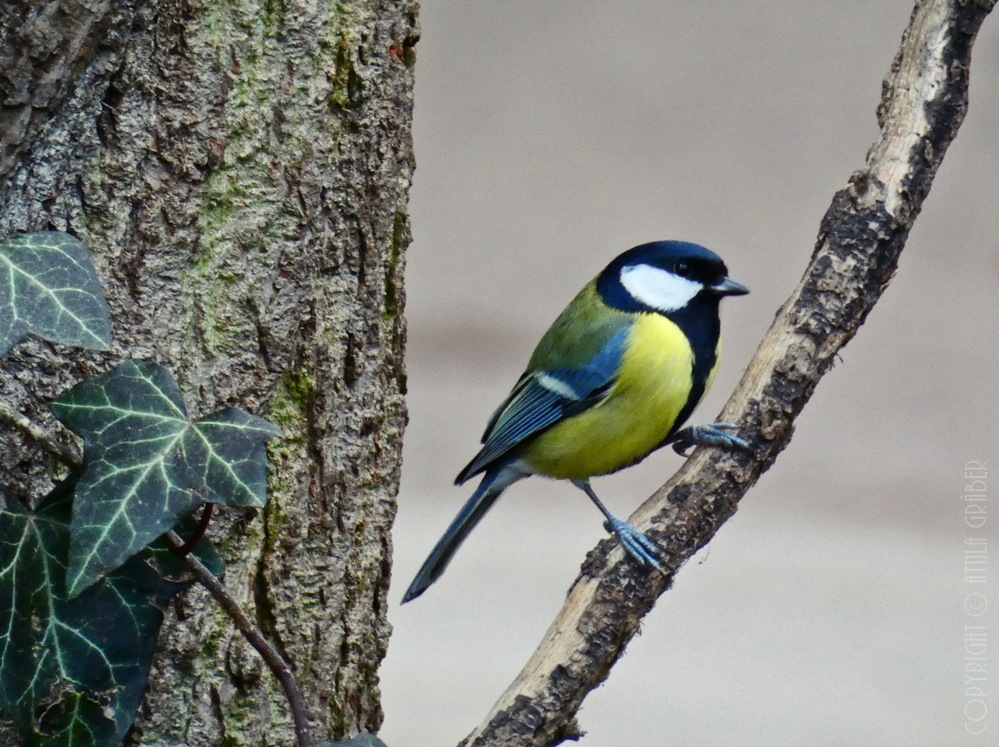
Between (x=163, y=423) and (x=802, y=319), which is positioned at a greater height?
(x=802, y=319)

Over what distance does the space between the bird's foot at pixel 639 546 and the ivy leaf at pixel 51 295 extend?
1.88 feet

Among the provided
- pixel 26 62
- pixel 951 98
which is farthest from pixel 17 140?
pixel 951 98

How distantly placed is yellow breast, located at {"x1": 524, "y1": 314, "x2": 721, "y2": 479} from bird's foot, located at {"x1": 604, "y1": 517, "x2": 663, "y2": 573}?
47cm

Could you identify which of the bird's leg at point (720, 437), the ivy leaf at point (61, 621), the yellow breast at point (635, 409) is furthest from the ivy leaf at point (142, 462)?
the yellow breast at point (635, 409)

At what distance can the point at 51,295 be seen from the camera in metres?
0.79

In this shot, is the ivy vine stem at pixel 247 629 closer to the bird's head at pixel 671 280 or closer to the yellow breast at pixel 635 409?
the yellow breast at pixel 635 409

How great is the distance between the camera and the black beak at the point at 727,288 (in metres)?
1.70

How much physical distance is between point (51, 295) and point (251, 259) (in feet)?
1.05

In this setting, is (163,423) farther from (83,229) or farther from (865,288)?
(865,288)

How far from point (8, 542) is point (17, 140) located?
35 cm

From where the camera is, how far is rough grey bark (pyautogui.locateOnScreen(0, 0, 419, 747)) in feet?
3.36

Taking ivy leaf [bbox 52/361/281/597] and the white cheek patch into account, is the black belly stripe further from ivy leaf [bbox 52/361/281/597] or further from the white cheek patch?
ivy leaf [bbox 52/361/281/597]

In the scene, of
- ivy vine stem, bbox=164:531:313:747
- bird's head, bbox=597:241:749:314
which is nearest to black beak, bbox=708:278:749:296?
bird's head, bbox=597:241:749:314

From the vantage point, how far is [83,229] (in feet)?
3.42
